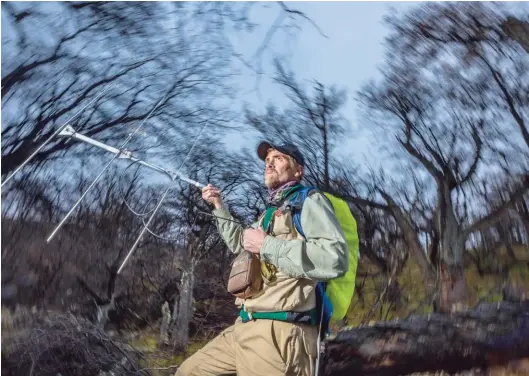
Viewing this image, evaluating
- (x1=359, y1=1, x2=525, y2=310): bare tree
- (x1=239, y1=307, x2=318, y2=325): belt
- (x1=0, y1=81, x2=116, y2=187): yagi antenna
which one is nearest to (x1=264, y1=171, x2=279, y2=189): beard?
(x1=239, y1=307, x2=318, y2=325): belt

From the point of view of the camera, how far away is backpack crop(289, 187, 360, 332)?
338 centimetres

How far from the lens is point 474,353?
4195 mm

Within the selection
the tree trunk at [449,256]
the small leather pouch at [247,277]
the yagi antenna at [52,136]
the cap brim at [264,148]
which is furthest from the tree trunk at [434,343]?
the yagi antenna at [52,136]

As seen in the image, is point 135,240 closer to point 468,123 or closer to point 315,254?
point 315,254

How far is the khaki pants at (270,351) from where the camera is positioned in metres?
3.20

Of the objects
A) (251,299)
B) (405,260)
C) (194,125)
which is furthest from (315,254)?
(194,125)

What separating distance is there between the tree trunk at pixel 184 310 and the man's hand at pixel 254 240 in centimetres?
146

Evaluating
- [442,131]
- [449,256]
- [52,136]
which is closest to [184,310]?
[52,136]

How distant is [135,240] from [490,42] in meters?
2.74

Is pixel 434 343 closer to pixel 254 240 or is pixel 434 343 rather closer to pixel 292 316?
pixel 292 316

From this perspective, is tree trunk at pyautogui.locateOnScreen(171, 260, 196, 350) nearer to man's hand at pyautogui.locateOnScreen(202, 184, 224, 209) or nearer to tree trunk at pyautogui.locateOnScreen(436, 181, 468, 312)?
man's hand at pyautogui.locateOnScreen(202, 184, 224, 209)

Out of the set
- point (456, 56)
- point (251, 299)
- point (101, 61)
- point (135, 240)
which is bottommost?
point (135, 240)

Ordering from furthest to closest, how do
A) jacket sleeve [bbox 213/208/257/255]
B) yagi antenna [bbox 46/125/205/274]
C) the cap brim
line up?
yagi antenna [bbox 46/125/205/274] < jacket sleeve [bbox 213/208/257/255] < the cap brim

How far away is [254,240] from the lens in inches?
131
